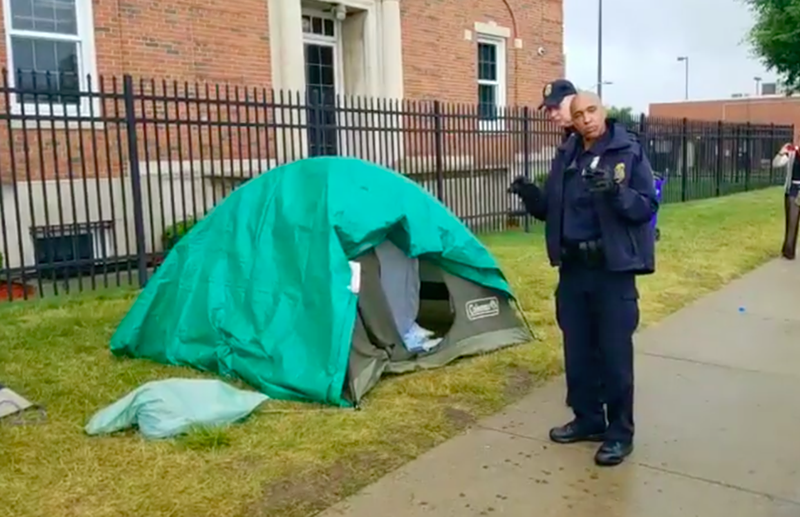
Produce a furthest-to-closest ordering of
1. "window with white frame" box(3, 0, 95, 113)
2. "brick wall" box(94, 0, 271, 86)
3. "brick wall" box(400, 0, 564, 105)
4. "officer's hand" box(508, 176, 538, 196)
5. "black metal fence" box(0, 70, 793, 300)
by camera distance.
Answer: "brick wall" box(400, 0, 564, 105), "brick wall" box(94, 0, 271, 86), "window with white frame" box(3, 0, 95, 113), "black metal fence" box(0, 70, 793, 300), "officer's hand" box(508, 176, 538, 196)

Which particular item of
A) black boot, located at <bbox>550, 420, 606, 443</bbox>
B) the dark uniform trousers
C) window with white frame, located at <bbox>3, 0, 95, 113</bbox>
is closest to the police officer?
the dark uniform trousers

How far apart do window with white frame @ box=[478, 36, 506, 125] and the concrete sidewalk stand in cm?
1307

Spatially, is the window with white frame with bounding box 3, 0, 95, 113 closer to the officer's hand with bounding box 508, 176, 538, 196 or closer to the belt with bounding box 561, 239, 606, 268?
the officer's hand with bounding box 508, 176, 538, 196

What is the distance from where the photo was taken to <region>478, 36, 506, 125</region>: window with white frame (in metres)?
18.4

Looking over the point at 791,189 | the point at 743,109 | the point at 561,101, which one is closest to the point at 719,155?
the point at 791,189

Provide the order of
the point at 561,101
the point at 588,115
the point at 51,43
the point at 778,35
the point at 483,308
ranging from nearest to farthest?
the point at 588,115 → the point at 561,101 → the point at 483,308 → the point at 51,43 → the point at 778,35

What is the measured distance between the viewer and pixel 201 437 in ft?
13.9

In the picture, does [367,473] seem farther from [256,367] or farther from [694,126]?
[694,126]

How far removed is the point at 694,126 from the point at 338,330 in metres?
17.8

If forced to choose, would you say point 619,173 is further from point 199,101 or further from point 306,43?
point 306,43

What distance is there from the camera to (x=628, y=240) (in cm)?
397

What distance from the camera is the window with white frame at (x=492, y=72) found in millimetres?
18375

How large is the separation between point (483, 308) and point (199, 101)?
4.42 metres

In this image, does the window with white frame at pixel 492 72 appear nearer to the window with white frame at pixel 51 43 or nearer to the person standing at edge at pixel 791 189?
the person standing at edge at pixel 791 189
